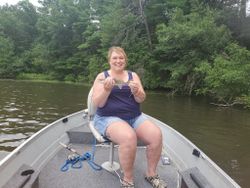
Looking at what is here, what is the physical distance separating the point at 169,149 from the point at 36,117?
743 centimetres

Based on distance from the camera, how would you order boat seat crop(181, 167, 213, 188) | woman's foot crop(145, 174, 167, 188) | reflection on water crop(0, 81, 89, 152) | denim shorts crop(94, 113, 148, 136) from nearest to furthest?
boat seat crop(181, 167, 213, 188)
woman's foot crop(145, 174, 167, 188)
denim shorts crop(94, 113, 148, 136)
reflection on water crop(0, 81, 89, 152)

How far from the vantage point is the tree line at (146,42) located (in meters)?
18.5

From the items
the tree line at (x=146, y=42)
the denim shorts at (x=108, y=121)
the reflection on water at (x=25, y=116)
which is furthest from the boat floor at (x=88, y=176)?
the tree line at (x=146, y=42)

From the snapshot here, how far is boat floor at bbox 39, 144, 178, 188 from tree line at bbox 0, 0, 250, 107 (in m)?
12.6

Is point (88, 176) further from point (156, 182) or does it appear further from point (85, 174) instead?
point (156, 182)

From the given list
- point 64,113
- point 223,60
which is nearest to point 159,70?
point 223,60

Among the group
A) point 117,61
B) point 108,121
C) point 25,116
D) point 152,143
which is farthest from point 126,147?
point 25,116

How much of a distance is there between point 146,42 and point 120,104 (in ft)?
77.9

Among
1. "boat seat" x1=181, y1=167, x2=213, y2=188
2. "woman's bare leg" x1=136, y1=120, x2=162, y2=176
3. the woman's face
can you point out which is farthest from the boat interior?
the woman's face

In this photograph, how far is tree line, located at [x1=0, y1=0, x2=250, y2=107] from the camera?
18.5 meters

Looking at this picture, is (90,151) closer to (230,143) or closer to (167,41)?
(230,143)

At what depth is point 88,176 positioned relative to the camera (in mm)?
3783

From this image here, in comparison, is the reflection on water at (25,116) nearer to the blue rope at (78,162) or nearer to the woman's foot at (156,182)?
the blue rope at (78,162)

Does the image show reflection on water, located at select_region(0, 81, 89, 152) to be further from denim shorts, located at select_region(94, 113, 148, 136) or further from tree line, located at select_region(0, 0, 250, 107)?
tree line, located at select_region(0, 0, 250, 107)
